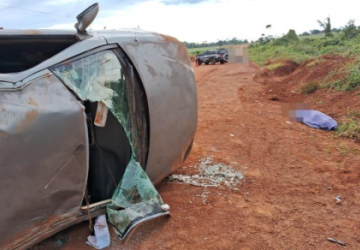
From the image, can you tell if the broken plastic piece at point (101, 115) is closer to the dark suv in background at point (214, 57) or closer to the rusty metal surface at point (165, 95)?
the rusty metal surface at point (165, 95)

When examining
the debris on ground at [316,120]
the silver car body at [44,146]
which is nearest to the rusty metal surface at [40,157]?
the silver car body at [44,146]

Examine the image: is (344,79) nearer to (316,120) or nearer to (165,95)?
(316,120)

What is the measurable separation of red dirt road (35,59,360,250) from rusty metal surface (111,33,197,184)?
564 mm

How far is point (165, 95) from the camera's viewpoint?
11.3ft

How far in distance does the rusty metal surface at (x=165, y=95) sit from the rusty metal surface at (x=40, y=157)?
2.84 feet

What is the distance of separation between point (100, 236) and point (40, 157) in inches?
40.1

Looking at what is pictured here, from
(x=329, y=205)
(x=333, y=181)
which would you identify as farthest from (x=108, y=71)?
(x=333, y=181)

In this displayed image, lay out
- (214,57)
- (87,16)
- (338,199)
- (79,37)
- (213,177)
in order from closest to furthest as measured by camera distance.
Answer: (87,16) → (79,37) → (338,199) → (213,177) → (214,57)

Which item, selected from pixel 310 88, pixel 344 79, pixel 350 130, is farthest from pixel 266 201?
pixel 310 88

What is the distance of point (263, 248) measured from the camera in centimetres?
297

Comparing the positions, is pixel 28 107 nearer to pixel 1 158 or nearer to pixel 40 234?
pixel 1 158

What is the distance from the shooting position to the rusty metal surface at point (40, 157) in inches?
86.4

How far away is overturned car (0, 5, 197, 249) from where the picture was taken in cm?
228

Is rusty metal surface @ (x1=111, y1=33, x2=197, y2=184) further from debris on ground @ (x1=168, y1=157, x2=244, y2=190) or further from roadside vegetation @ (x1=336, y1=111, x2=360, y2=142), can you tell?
roadside vegetation @ (x1=336, y1=111, x2=360, y2=142)
